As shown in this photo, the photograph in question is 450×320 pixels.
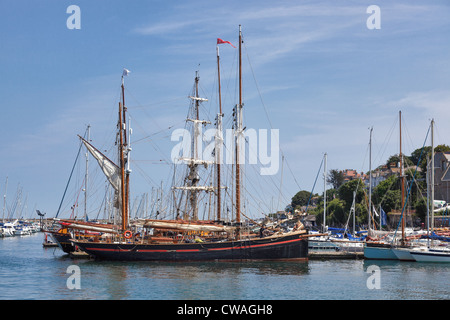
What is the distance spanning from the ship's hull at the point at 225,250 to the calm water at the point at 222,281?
140 centimetres

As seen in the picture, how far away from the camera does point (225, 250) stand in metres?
59.6

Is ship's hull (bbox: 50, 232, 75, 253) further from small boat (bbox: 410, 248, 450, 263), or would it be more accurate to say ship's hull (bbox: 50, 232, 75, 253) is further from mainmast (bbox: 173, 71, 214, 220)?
small boat (bbox: 410, 248, 450, 263)

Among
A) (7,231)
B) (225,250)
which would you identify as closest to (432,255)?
(225,250)

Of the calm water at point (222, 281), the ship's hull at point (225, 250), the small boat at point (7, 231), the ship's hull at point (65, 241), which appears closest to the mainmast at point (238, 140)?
the ship's hull at point (225, 250)

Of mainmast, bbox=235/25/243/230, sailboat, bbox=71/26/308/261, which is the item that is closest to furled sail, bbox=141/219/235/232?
sailboat, bbox=71/26/308/261

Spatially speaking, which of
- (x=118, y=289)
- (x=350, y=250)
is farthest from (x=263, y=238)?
(x=118, y=289)

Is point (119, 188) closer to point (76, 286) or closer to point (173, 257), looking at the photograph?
point (173, 257)

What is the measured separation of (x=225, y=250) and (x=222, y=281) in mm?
16473

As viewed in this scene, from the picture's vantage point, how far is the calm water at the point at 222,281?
37.0m

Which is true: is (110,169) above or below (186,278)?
above

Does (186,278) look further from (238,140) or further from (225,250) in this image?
(238,140)

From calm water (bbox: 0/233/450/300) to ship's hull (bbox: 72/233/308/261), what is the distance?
1398 mm

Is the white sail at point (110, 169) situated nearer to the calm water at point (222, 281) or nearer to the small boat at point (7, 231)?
the calm water at point (222, 281)
